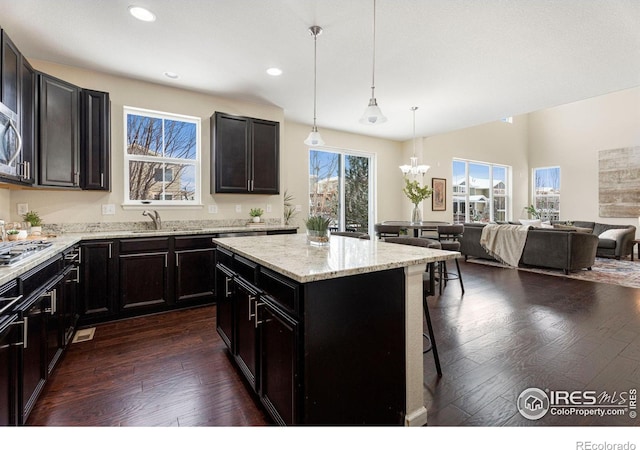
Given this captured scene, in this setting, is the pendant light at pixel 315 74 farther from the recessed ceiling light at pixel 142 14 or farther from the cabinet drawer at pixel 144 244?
the cabinet drawer at pixel 144 244

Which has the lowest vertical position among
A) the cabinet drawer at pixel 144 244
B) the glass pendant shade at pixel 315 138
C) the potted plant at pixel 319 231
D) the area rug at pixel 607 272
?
the area rug at pixel 607 272

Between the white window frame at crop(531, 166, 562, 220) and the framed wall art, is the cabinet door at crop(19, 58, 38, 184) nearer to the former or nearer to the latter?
the framed wall art

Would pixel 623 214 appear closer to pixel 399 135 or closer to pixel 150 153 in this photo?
pixel 399 135

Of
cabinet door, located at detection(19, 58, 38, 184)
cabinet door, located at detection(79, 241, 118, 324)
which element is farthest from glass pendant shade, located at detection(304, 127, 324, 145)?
cabinet door, located at detection(19, 58, 38, 184)

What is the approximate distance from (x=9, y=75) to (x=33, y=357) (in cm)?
205

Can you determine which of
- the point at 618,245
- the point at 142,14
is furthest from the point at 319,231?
the point at 618,245

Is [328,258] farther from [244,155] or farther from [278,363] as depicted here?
[244,155]

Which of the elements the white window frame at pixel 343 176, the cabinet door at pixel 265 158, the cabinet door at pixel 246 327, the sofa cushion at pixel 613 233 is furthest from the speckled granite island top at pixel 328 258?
the sofa cushion at pixel 613 233

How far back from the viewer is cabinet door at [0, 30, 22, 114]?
2162 millimetres

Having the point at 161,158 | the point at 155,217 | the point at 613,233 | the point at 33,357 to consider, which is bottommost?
the point at 33,357

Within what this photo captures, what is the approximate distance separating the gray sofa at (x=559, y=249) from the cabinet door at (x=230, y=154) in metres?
5.02

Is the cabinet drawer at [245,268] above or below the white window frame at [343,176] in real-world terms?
below

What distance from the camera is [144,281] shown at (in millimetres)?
3236

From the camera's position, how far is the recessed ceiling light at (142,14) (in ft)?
7.92
